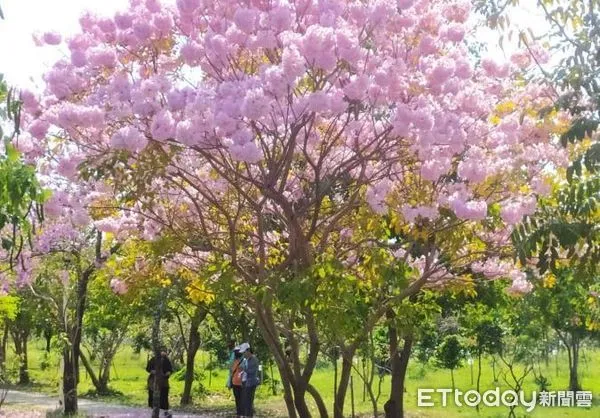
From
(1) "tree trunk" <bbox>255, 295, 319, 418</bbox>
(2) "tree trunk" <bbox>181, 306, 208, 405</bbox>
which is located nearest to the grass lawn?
(2) "tree trunk" <bbox>181, 306, 208, 405</bbox>

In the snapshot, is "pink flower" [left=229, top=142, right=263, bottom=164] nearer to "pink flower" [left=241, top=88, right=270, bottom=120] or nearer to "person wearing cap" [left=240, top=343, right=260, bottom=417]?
"pink flower" [left=241, top=88, right=270, bottom=120]

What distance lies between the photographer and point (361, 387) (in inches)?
1017

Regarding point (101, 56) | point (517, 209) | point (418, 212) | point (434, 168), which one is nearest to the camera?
point (101, 56)

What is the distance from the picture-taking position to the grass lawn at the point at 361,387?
18.2 metres

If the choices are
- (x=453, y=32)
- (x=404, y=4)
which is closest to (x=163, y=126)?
(x=404, y=4)

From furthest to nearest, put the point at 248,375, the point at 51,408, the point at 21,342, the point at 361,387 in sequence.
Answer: the point at 21,342, the point at 361,387, the point at 51,408, the point at 248,375

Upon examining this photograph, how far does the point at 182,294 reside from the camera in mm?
16734

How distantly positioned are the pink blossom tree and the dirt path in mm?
8753

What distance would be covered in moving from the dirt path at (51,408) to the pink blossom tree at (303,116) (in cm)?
875

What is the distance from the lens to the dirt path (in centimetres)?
1634

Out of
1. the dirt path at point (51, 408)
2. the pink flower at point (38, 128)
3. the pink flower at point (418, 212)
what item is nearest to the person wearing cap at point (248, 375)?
the dirt path at point (51, 408)

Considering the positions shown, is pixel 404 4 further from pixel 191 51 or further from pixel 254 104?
pixel 191 51

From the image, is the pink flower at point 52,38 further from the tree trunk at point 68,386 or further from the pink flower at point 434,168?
the tree trunk at point 68,386

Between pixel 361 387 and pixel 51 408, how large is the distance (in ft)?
35.6
